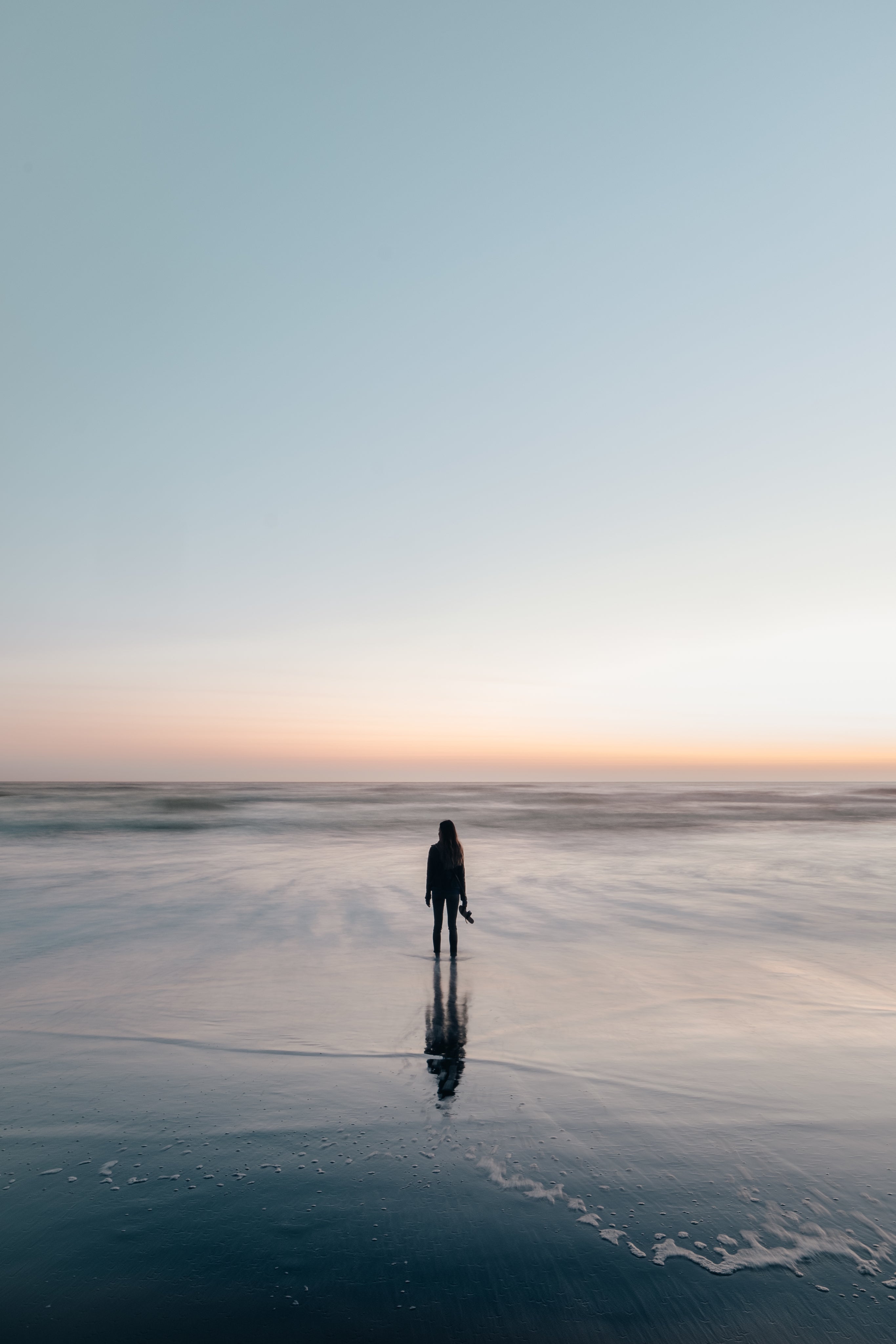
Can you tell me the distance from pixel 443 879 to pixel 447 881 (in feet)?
0.21

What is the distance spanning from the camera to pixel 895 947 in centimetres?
1206

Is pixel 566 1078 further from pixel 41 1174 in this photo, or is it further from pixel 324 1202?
pixel 41 1174

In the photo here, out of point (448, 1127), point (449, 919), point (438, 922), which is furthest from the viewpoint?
point (449, 919)

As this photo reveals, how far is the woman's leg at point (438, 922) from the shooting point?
1096 centimetres

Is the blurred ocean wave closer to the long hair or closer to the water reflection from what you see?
the long hair

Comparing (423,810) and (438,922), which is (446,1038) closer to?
(438,922)

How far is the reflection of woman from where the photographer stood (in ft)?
36.2

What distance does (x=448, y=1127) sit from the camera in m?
5.55

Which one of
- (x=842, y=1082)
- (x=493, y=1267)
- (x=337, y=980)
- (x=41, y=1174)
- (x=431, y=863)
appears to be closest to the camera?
(x=493, y=1267)

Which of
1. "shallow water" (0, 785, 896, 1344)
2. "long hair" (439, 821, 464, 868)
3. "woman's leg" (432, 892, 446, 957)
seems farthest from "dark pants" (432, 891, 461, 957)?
"long hair" (439, 821, 464, 868)

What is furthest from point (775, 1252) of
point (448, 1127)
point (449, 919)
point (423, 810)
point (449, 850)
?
point (423, 810)

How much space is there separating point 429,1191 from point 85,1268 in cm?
193

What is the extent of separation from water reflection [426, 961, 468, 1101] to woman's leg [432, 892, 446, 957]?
123 centimetres

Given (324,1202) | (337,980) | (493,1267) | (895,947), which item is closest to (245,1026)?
(337,980)
